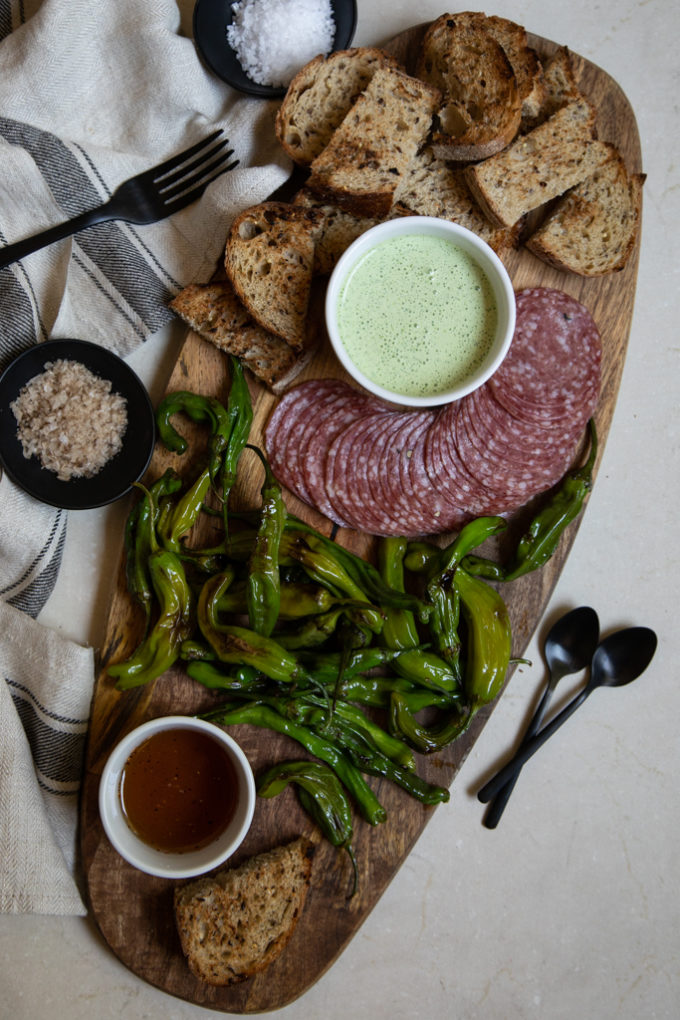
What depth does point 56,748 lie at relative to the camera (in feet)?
7.54

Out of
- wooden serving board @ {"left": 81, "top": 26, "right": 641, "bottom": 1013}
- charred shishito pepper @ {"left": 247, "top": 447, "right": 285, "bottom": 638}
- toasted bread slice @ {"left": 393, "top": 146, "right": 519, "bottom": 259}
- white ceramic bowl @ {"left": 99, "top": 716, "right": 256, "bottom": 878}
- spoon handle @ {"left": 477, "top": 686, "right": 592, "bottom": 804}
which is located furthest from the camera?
spoon handle @ {"left": 477, "top": 686, "right": 592, "bottom": 804}

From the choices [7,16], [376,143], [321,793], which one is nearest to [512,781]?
[321,793]

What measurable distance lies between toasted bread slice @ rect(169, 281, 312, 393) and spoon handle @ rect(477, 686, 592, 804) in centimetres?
134

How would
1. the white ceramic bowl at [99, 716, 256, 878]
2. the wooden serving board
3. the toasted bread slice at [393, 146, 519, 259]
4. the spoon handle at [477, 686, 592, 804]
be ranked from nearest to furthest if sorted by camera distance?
the white ceramic bowl at [99, 716, 256, 878], the wooden serving board, the toasted bread slice at [393, 146, 519, 259], the spoon handle at [477, 686, 592, 804]

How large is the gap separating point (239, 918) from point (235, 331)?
1.65 meters

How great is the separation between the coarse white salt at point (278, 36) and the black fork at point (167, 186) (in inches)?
8.9

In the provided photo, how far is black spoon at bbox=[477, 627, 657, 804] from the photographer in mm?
2486

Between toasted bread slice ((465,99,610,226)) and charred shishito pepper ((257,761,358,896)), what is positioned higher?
toasted bread slice ((465,99,610,226))

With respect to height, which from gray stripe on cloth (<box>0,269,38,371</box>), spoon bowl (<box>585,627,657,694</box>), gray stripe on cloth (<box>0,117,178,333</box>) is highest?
gray stripe on cloth (<box>0,117,178,333</box>)

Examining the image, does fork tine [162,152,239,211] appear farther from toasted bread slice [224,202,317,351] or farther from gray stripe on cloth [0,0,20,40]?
gray stripe on cloth [0,0,20,40]

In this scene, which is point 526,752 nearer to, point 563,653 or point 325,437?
point 563,653

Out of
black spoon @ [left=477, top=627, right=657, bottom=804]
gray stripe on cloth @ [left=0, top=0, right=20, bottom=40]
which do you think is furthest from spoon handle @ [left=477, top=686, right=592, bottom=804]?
gray stripe on cloth @ [left=0, top=0, right=20, bottom=40]

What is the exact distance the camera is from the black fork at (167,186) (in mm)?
2369

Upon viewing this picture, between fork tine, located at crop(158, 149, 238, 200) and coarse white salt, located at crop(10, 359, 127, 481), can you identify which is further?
fork tine, located at crop(158, 149, 238, 200)
